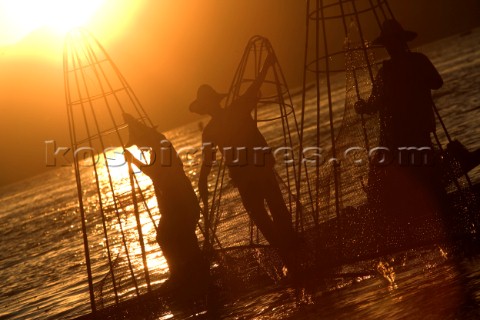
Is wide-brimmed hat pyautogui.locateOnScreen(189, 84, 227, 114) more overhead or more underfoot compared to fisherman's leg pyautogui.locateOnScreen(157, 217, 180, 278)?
more overhead

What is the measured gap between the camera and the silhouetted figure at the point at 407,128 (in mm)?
7602

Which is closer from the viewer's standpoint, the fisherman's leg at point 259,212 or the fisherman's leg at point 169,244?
the fisherman's leg at point 259,212

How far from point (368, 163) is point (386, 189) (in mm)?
667

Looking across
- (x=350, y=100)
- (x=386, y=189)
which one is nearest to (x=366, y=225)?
(x=386, y=189)

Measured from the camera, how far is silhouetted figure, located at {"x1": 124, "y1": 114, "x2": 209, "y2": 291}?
9.43m

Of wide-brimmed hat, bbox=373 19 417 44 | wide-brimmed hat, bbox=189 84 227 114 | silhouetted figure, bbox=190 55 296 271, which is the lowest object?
silhouetted figure, bbox=190 55 296 271

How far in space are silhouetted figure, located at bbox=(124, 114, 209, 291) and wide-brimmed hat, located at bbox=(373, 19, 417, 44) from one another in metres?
3.06

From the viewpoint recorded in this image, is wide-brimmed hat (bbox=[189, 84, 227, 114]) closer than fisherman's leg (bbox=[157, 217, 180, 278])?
Yes

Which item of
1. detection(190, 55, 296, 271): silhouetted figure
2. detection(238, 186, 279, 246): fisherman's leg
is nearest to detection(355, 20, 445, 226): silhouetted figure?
detection(190, 55, 296, 271): silhouetted figure

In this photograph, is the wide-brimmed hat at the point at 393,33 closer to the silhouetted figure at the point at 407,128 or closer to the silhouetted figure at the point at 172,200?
the silhouetted figure at the point at 407,128

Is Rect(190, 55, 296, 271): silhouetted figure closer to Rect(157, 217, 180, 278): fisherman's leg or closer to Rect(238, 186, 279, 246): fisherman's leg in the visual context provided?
Rect(238, 186, 279, 246): fisherman's leg

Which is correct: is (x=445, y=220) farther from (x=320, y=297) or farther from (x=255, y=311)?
(x=255, y=311)

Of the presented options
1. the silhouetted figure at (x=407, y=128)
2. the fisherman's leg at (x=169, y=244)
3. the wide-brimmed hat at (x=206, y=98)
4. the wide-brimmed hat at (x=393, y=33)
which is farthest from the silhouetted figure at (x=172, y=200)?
the wide-brimmed hat at (x=393, y=33)

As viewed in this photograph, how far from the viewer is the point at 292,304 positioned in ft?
24.7
